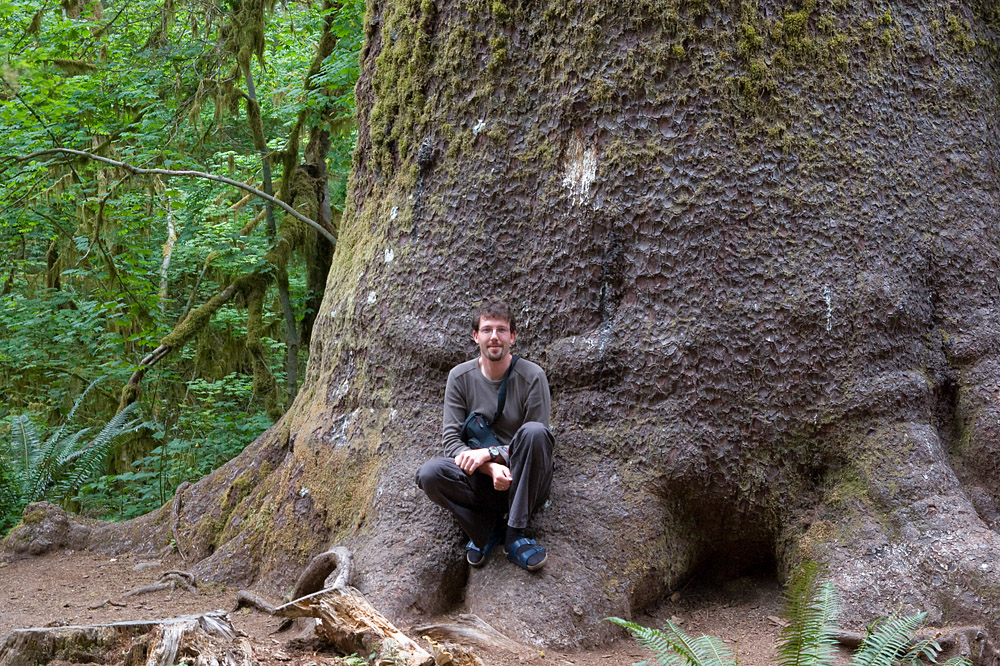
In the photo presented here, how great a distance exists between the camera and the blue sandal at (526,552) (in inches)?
171

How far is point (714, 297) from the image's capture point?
4.52 meters

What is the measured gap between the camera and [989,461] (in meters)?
4.46

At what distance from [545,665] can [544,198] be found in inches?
101

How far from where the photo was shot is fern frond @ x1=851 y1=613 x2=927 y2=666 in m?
3.27

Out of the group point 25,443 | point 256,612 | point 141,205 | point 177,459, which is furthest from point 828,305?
point 141,205

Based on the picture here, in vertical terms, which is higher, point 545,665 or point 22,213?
point 22,213

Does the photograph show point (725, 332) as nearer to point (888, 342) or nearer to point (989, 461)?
point (888, 342)

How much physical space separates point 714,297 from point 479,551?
1.92 m

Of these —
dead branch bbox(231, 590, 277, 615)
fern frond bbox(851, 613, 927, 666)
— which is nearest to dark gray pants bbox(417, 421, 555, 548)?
dead branch bbox(231, 590, 277, 615)

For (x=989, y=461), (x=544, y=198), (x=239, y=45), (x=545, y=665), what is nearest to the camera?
(x=545, y=665)

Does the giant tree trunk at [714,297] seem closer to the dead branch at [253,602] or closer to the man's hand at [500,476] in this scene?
the man's hand at [500,476]

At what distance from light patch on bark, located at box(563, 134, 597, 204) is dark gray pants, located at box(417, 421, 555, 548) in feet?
4.63

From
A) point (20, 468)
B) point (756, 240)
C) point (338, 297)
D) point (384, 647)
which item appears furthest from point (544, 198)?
point (20, 468)

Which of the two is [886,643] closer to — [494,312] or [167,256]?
[494,312]
